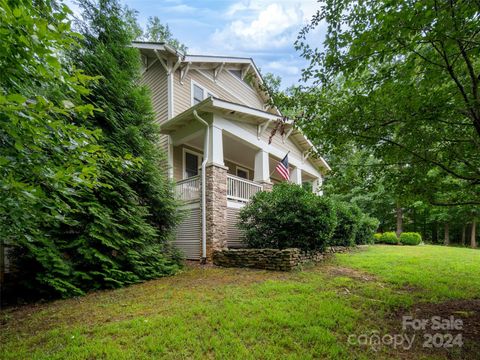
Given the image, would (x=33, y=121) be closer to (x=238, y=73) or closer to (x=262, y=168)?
(x=262, y=168)

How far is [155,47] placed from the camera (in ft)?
34.3

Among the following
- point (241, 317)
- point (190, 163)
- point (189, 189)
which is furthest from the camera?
point (190, 163)

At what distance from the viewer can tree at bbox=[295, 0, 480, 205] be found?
10.1 feet

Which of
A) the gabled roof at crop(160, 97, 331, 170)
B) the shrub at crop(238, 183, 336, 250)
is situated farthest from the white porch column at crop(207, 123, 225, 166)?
the shrub at crop(238, 183, 336, 250)

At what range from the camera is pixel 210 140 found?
28.5 ft

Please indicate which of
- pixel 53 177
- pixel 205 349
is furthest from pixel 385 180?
pixel 53 177

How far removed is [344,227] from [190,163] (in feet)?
22.5

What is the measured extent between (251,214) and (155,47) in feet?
24.4

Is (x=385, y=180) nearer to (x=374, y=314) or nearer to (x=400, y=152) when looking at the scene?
(x=400, y=152)

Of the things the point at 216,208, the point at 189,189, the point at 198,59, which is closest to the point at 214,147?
the point at 189,189

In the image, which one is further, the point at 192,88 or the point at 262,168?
the point at 192,88

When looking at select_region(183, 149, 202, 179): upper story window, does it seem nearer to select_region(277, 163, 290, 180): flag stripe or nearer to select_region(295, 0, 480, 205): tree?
select_region(277, 163, 290, 180): flag stripe

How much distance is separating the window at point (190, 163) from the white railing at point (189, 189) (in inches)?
54.1

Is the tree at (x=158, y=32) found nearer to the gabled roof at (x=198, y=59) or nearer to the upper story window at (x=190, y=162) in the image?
the gabled roof at (x=198, y=59)
